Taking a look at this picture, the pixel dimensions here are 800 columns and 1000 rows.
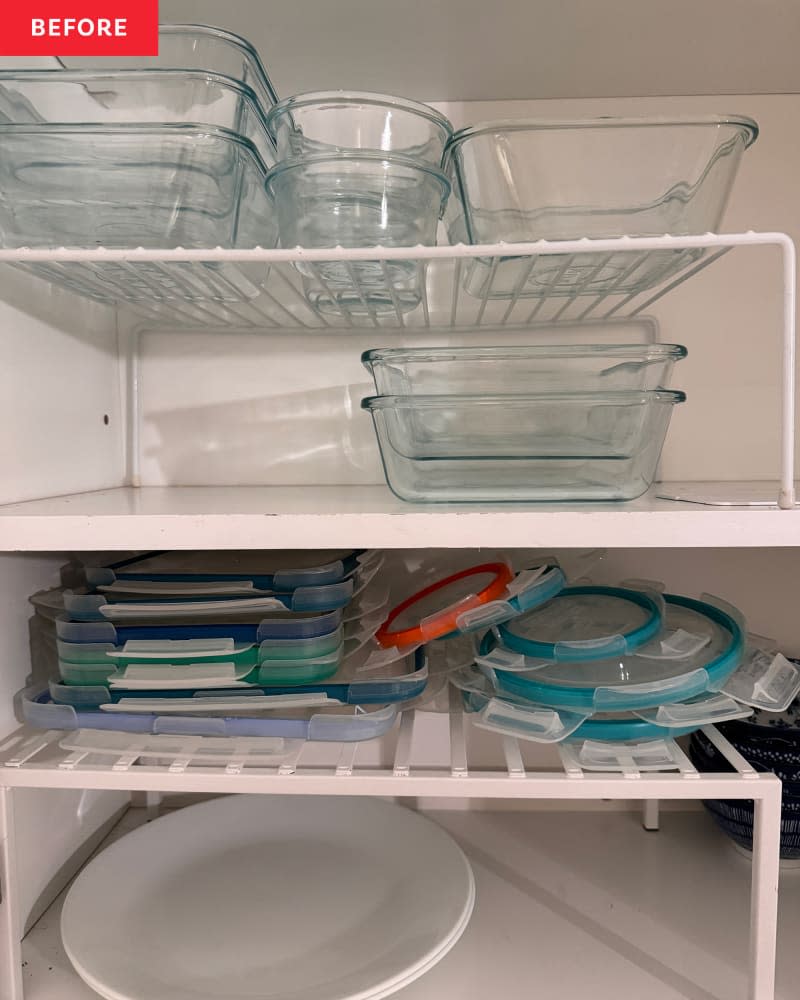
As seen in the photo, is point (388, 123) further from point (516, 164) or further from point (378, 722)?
point (378, 722)

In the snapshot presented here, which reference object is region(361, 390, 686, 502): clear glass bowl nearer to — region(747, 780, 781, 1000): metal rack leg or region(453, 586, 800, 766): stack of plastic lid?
region(453, 586, 800, 766): stack of plastic lid

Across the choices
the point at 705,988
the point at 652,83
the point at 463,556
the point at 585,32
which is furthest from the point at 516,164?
the point at 705,988

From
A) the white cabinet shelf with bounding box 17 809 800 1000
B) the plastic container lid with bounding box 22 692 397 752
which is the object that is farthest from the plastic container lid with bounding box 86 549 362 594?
the white cabinet shelf with bounding box 17 809 800 1000

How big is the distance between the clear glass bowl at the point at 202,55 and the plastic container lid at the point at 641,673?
0.67m

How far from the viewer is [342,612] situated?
0.77 meters

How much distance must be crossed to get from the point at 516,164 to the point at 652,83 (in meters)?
0.39

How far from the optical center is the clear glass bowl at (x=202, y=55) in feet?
2.34

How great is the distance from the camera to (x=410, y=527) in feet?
2.04

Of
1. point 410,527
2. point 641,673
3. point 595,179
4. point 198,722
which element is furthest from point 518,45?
point 198,722

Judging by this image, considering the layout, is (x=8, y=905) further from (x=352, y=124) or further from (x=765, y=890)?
(x=352, y=124)

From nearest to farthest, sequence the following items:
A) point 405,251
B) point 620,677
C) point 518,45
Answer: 1. point 405,251
2. point 620,677
3. point 518,45

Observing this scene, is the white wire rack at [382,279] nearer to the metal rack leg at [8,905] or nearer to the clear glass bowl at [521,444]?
the clear glass bowl at [521,444]

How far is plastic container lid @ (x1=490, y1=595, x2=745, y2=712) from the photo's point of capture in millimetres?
655

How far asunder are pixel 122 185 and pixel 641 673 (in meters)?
0.69
